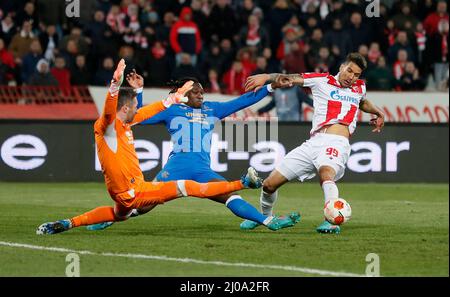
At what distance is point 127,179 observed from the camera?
11.6m

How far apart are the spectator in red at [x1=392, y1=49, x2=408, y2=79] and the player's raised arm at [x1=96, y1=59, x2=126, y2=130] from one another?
503 inches

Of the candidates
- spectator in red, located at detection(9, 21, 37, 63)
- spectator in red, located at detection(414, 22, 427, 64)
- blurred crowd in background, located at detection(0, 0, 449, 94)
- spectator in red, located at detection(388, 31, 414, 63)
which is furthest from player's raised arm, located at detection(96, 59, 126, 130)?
spectator in red, located at detection(414, 22, 427, 64)

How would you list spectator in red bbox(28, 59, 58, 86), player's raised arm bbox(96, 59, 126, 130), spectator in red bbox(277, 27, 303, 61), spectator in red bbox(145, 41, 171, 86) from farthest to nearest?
spectator in red bbox(277, 27, 303, 61) → spectator in red bbox(145, 41, 171, 86) → spectator in red bbox(28, 59, 58, 86) → player's raised arm bbox(96, 59, 126, 130)

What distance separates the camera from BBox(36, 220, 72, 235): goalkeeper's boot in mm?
11789

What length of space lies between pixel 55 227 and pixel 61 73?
10300 mm

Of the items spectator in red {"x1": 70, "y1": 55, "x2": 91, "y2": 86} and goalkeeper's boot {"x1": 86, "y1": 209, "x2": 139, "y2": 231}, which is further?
Answer: spectator in red {"x1": 70, "y1": 55, "x2": 91, "y2": 86}

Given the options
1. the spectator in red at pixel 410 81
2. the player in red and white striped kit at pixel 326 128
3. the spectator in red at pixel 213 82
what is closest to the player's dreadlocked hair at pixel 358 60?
Result: the player in red and white striped kit at pixel 326 128

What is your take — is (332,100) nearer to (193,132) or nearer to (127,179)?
(193,132)

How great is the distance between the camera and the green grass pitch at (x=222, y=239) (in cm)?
970

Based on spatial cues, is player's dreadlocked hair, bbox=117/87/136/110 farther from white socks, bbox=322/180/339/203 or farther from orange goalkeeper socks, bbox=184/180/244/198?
white socks, bbox=322/180/339/203

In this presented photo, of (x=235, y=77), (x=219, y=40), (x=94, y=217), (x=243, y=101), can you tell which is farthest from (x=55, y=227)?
(x=219, y=40)

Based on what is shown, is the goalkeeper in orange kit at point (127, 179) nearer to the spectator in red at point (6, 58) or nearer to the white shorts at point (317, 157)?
the white shorts at point (317, 157)

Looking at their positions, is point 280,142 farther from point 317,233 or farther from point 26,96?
point 317,233

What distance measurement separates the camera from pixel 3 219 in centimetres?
1385
